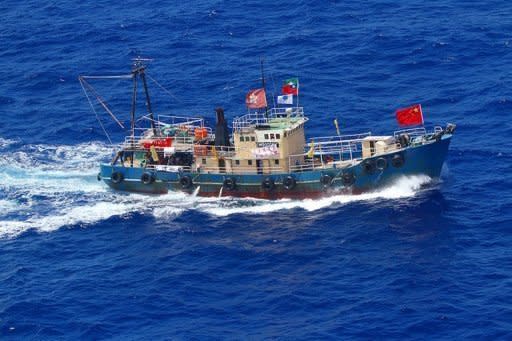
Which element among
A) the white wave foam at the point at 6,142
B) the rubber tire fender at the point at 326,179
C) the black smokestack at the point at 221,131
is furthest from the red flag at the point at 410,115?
the white wave foam at the point at 6,142

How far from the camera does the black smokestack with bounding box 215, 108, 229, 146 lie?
342ft

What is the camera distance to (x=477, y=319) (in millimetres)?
77125

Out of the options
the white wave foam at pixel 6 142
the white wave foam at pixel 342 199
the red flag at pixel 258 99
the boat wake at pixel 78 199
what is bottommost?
the white wave foam at pixel 342 199

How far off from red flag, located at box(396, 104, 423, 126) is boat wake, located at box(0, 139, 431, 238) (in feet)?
16.9

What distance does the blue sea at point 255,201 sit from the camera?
80.6 meters

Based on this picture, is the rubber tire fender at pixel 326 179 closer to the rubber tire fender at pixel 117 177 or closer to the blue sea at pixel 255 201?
the blue sea at pixel 255 201

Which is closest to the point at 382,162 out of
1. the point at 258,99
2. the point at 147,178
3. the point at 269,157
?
the point at 269,157

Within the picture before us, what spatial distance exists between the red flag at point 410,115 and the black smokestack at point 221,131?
53.5 ft

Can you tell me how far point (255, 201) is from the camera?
102188 millimetres

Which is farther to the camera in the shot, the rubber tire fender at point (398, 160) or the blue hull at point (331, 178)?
the blue hull at point (331, 178)

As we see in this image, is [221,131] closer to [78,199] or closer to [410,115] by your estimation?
[78,199]

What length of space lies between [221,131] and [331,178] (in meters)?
11.6

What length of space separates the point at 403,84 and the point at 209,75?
72.0 ft

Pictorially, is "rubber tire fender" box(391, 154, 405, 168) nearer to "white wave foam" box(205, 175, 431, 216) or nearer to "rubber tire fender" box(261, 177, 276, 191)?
"white wave foam" box(205, 175, 431, 216)
